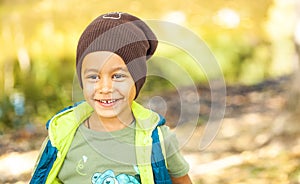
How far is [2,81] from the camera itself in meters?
6.96

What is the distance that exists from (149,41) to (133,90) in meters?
0.19

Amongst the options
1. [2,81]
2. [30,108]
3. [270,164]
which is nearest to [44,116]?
[30,108]

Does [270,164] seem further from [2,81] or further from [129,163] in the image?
[2,81]

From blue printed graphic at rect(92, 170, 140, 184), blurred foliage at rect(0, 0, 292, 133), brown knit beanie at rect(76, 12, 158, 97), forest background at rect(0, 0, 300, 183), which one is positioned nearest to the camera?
brown knit beanie at rect(76, 12, 158, 97)

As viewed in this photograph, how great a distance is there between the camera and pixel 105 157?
8.25 ft

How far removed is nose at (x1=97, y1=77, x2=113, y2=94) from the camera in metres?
2.42

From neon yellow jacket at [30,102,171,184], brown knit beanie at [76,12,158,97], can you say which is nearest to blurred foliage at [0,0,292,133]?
neon yellow jacket at [30,102,171,184]

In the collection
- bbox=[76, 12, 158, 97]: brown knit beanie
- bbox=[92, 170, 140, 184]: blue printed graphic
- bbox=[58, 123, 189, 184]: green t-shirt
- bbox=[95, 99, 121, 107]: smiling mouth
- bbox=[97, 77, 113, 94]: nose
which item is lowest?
bbox=[92, 170, 140, 184]: blue printed graphic

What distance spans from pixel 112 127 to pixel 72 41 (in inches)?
260

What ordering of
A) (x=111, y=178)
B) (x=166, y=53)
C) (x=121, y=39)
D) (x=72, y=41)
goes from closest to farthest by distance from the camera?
(x=121, y=39) < (x=111, y=178) < (x=166, y=53) < (x=72, y=41)

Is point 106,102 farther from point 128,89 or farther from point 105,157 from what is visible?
point 105,157

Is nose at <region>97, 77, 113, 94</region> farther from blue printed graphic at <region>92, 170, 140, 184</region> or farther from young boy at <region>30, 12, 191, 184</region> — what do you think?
blue printed graphic at <region>92, 170, 140, 184</region>

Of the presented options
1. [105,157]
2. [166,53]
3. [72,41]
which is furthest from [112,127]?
[72,41]

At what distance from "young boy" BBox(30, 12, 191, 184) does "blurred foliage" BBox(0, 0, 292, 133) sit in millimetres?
2793
